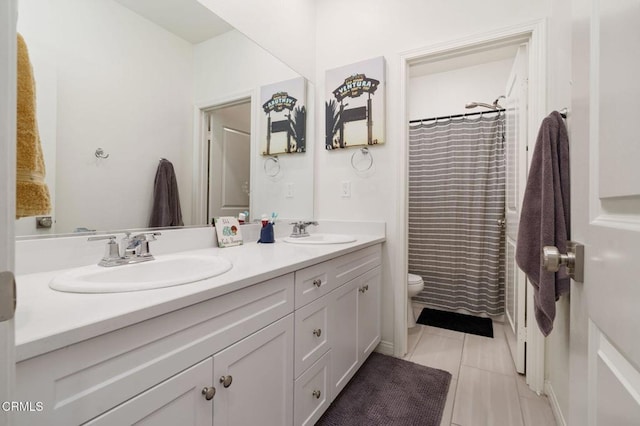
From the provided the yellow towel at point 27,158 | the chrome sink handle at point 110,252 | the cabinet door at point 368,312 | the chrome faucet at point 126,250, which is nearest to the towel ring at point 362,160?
the cabinet door at point 368,312

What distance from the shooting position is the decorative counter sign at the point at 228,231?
1.50 meters

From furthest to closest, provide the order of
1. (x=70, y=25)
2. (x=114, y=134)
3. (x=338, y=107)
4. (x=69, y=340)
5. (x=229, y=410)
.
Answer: (x=338, y=107) < (x=114, y=134) < (x=70, y=25) < (x=229, y=410) < (x=69, y=340)

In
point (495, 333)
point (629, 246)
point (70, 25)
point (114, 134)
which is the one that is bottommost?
point (495, 333)

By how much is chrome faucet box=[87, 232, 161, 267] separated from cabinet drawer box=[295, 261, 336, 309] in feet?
1.91

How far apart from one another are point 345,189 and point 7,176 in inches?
74.4

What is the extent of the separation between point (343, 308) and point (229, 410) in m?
0.75

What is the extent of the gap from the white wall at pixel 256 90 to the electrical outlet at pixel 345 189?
243mm

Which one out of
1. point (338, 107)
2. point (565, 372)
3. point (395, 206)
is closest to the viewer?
point (565, 372)

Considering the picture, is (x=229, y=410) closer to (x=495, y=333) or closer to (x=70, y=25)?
(x=70, y=25)

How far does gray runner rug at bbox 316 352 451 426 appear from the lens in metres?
1.35

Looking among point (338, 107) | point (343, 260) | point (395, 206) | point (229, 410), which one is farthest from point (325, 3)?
point (229, 410)

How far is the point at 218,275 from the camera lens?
84 cm

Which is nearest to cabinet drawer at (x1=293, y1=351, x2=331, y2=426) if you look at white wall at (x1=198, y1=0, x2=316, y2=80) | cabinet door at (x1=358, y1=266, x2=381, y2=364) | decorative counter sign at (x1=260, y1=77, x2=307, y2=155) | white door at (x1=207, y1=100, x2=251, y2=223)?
cabinet door at (x1=358, y1=266, x2=381, y2=364)

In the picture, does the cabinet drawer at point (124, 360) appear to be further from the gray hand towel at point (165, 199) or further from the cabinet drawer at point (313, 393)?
the gray hand towel at point (165, 199)
